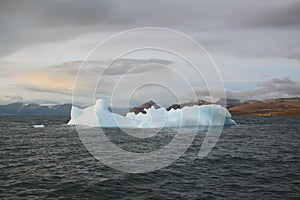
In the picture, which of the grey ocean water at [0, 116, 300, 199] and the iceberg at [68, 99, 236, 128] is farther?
the iceberg at [68, 99, 236, 128]

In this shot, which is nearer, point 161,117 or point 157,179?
point 157,179

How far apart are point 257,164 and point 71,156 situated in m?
16.3

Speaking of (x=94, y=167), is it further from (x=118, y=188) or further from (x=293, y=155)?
(x=293, y=155)

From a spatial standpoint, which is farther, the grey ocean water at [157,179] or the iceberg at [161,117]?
the iceberg at [161,117]

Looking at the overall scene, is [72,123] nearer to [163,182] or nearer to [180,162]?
[180,162]

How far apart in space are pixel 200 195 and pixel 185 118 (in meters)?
42.5

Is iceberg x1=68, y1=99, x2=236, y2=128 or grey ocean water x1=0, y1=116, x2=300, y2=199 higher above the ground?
iceberg x1=68, y1=99, x2=236, y2=128

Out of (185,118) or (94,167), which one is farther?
(185,118)

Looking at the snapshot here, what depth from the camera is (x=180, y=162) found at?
21797 mm

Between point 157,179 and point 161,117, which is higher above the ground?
point 161,117

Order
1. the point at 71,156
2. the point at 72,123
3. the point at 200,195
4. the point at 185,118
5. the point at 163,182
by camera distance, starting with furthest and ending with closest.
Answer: the point at 72,123 → the point at 185,118 → the point at 71,156 → the point at 163,182 → the point at 200,195

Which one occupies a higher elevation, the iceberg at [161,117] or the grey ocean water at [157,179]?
the iceberg at [161,117]

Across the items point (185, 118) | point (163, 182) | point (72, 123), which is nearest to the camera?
point (163, 182)

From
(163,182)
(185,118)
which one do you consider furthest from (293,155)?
(185,118)
